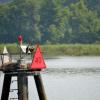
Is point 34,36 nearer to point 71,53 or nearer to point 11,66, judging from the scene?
point 71,53

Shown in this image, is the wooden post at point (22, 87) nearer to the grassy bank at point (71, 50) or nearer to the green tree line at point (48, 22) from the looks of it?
the grassy bank at point (71, 50)

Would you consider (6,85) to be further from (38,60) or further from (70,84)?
(70,84)

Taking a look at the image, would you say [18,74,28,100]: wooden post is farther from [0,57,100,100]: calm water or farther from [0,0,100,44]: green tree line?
[0,0,100,44]: green tree line

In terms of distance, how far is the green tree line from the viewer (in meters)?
140

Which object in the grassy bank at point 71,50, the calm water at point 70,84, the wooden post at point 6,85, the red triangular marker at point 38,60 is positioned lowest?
the grassy bank at point 71,50

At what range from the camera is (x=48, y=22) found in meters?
152

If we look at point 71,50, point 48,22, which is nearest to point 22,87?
point 71,50

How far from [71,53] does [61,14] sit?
4780cm

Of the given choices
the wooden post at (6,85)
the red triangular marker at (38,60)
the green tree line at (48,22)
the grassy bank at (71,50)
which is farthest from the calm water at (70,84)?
the green tree line at (48,22)

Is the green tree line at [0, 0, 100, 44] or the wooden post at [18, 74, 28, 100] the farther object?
the green tree line at [0, 0, 100, 44]

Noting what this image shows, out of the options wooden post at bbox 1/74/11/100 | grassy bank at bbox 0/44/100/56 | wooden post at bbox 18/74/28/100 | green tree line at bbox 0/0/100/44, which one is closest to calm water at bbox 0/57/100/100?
wooden post at bbox 1/74/11/100

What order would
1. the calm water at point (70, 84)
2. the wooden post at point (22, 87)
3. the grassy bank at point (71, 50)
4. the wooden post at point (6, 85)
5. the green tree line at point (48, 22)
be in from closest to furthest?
1. the wooden post at point (22, 87)
2. the wooden post at point (6, 85)
3. the calm water at point (70, 84)
4. the grassy bank at point (71, 50)
5. the green tree line at point (48, 22)

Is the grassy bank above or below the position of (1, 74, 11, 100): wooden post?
below

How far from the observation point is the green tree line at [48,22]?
140250mm
